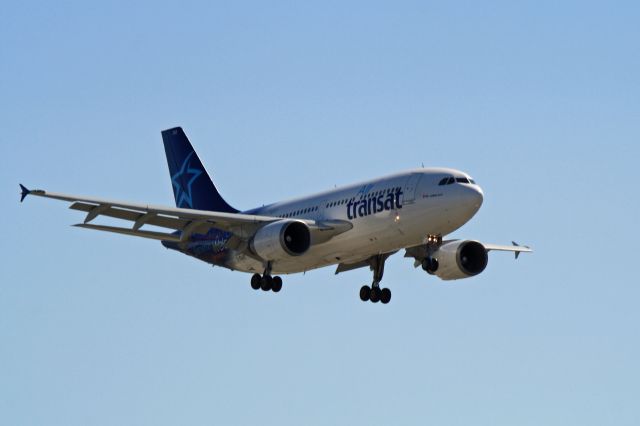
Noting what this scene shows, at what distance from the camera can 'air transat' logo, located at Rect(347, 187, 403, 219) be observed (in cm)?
5616

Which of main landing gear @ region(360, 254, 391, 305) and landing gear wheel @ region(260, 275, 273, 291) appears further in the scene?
main landing gear @ region(360, 254, 391, 305)

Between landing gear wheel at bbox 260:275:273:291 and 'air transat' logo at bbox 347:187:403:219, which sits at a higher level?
'air transat' logo at bbox 347:187:403:219

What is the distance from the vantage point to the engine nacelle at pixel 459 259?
6125 centimetres

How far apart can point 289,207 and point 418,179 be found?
26.1 feet

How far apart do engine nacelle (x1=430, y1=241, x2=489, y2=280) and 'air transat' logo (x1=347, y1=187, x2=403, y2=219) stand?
18.2ft

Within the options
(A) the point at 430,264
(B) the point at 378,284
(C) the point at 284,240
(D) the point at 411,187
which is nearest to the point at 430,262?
(A) the point at 430,264

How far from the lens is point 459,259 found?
6125cm

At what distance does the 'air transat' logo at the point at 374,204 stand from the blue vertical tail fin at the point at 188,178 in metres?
11.5

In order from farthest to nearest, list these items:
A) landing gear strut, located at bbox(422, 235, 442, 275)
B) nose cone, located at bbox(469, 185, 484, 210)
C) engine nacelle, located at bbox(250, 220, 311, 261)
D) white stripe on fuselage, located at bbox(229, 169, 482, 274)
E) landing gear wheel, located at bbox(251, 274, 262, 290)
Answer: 1. landing gear wheel, located at bbox(251, 274, 262, 290)
2. landing gear strut, located at bbox(422, 235, 442, 275)
3. engine nacelle, located at bbox(250, 220, 311, 261)
4. white stripe on fuselage, located at bbox(229, 169, 482, 274)
5. nose cone, located at bbox(469, 185, 484, 210)

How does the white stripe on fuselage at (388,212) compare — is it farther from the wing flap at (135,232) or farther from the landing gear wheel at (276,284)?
the wing flap at (135,232)

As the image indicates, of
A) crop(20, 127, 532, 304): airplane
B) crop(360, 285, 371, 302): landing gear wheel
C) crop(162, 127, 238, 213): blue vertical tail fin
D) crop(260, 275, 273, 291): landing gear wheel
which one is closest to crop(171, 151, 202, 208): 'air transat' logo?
crop(162, 127, 238, 213): blue vertical tail fin

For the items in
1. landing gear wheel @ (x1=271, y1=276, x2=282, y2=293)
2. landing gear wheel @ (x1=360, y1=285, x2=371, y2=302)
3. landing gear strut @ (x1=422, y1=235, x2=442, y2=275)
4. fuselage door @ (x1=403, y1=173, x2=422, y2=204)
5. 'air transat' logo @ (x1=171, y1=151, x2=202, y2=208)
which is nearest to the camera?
fuselage door @ (x1=403, y1=173, x2=422, y2=204)

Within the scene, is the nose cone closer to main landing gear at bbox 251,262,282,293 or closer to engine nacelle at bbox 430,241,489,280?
engine nacelle at bbox 430,241,489,280

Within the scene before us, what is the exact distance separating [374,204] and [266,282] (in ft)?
21.6
